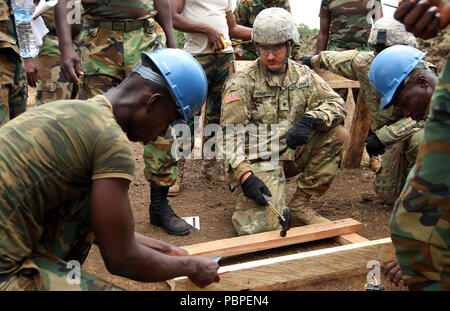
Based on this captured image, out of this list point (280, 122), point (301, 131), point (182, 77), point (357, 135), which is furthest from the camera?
point (357, 135)

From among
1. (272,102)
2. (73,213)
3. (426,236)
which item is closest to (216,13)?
(272,102)

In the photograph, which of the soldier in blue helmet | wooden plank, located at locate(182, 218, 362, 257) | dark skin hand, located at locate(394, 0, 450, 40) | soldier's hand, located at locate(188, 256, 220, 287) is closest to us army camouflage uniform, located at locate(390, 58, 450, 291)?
dark skin hand, located at locate(394, 0, 450, 40)

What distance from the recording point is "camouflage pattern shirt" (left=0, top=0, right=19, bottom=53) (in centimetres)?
290

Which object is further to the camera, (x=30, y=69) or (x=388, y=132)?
(x=388, y=132)

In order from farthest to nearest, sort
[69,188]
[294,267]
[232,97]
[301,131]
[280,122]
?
1. [280,122]
2. [232,97]
3. [301,131]
4. [294,267]
5. [69,188]

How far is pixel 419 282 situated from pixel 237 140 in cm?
198

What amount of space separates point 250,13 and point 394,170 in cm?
254

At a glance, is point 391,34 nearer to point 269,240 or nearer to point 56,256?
point 269,240

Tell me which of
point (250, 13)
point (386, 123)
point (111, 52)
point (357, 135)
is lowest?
point (357, 135)

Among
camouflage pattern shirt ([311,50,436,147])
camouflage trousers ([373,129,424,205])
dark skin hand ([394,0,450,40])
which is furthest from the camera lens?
camouflage trousers ([373,129,424,205])

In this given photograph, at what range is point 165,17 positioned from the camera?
3576 mm

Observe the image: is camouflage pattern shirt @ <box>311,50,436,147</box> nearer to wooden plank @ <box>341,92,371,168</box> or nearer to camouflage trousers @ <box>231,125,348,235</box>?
camouflage trousers @ <box>231,125,348,235</box>

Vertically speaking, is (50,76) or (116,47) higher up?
(116,47)

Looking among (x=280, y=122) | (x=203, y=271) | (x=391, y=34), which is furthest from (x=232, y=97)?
(x=203, y=271)
